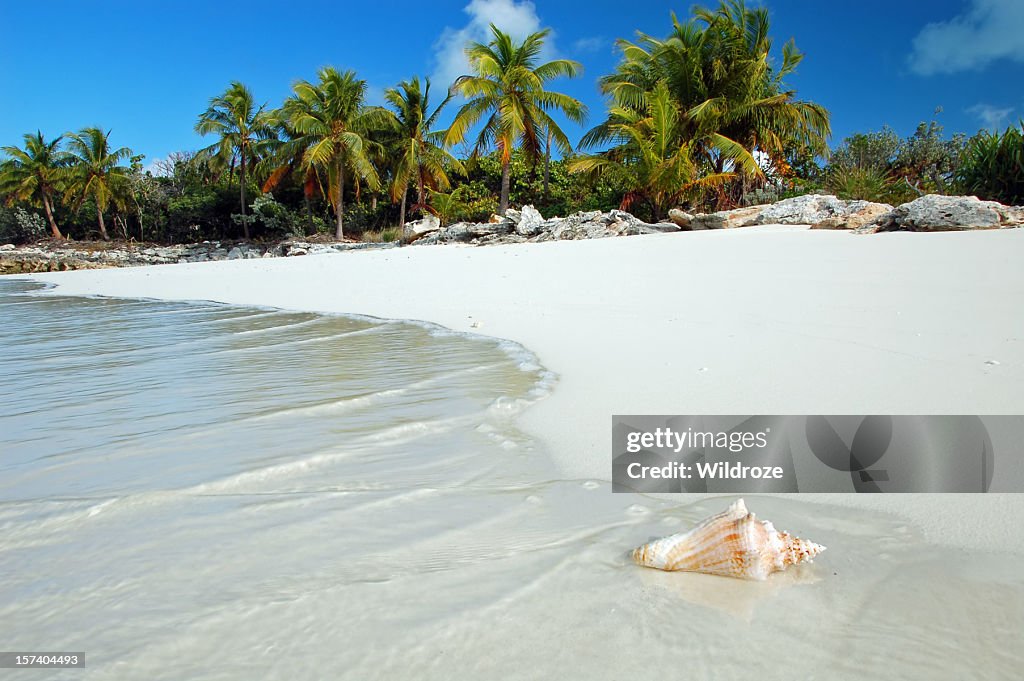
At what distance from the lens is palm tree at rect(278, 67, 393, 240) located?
23.0 meters

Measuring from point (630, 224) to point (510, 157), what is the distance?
8.97m

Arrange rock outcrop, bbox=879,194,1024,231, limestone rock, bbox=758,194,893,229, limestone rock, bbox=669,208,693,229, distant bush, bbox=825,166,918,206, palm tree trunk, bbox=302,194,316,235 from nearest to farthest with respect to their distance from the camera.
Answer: rock outcrop, bbox=879,194,1024,231 → limestone rock, bbox=758,194,893,229 → limestone rock, bbox=669,208,693,229 → distant bush, bbox=825,166,918,206 → palm tree trunk, bbox=302,194,316,235

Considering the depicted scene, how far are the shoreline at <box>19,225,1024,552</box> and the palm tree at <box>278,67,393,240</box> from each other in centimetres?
1578

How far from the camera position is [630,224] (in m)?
13.1

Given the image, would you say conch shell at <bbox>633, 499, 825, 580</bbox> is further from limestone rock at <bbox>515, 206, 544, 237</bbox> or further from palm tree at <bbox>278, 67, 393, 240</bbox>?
palm tree at <bbox>278, 67, 393, 240</bbox>

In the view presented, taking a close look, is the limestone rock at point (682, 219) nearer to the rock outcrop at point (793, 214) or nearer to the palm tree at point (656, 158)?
the rock outcrop at point (793, 214)

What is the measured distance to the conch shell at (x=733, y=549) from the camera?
1.22 metres

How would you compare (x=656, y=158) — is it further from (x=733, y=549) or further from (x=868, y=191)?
(x=733, y=549)

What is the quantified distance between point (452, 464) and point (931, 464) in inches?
54.7

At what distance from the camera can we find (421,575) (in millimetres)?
1295

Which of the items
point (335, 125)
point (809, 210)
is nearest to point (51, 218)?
point (335, 125)

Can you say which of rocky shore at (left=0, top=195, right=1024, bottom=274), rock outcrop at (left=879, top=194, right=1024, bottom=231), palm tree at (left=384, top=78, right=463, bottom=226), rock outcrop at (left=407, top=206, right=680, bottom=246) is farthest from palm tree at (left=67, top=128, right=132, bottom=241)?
rock outcrop at (left=879, top=194, right=1024, bottom=231)

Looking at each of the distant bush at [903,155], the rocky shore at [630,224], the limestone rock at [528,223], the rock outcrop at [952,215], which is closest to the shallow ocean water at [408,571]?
the rock outcrop at [952,215]

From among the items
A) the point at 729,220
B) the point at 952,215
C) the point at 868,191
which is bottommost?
the point at 952,215
